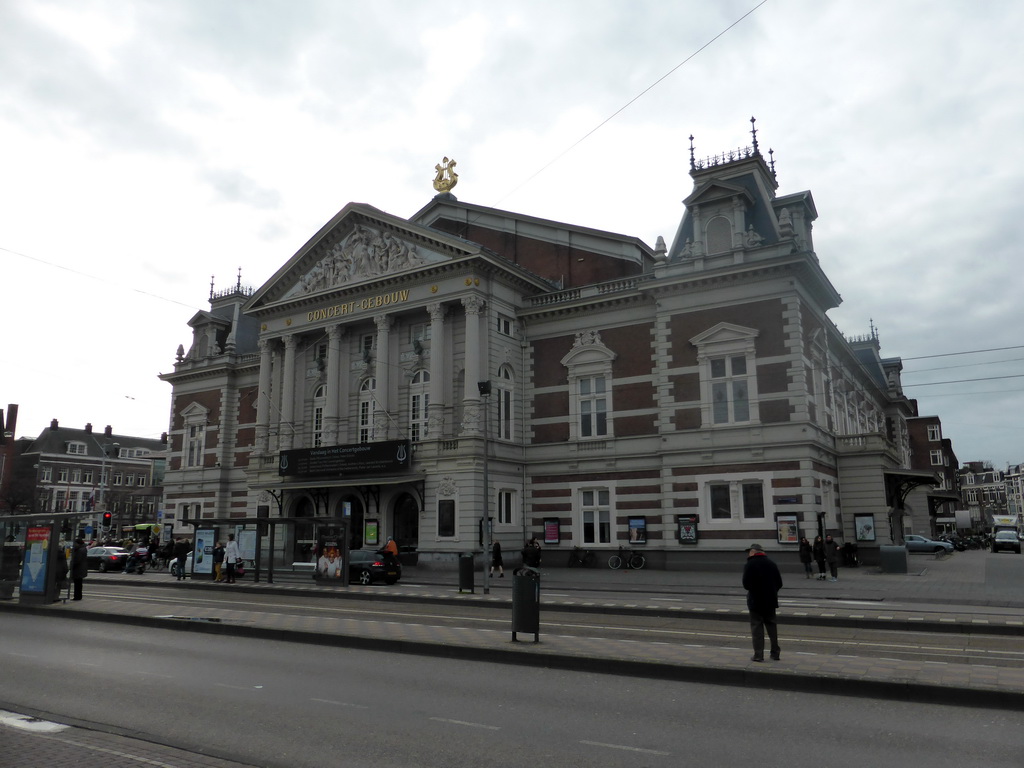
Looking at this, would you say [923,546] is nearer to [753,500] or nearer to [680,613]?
[753,500]

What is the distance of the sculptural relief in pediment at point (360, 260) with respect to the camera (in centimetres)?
4084

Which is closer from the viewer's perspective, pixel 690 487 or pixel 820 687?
pixel 820 687

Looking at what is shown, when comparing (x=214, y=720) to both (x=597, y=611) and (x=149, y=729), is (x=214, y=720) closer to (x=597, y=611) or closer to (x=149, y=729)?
(x=149, y=729)

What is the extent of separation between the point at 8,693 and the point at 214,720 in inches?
143

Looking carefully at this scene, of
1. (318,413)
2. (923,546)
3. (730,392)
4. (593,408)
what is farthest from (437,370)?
(923,546)

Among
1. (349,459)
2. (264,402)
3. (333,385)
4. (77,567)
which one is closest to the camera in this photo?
(77,567)

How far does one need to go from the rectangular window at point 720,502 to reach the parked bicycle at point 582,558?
6.36 meters

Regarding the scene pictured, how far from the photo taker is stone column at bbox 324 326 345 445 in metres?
41.6

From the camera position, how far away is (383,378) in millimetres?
40438

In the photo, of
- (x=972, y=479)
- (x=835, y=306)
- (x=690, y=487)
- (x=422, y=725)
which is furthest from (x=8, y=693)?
(x=972, y=479)

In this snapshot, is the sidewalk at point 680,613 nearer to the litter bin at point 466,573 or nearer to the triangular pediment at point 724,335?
the litter bin at point 466,573

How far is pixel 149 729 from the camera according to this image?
8.43 metres

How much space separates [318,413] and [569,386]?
15.0 m

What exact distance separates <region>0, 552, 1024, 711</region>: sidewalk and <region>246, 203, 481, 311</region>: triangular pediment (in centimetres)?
1646
